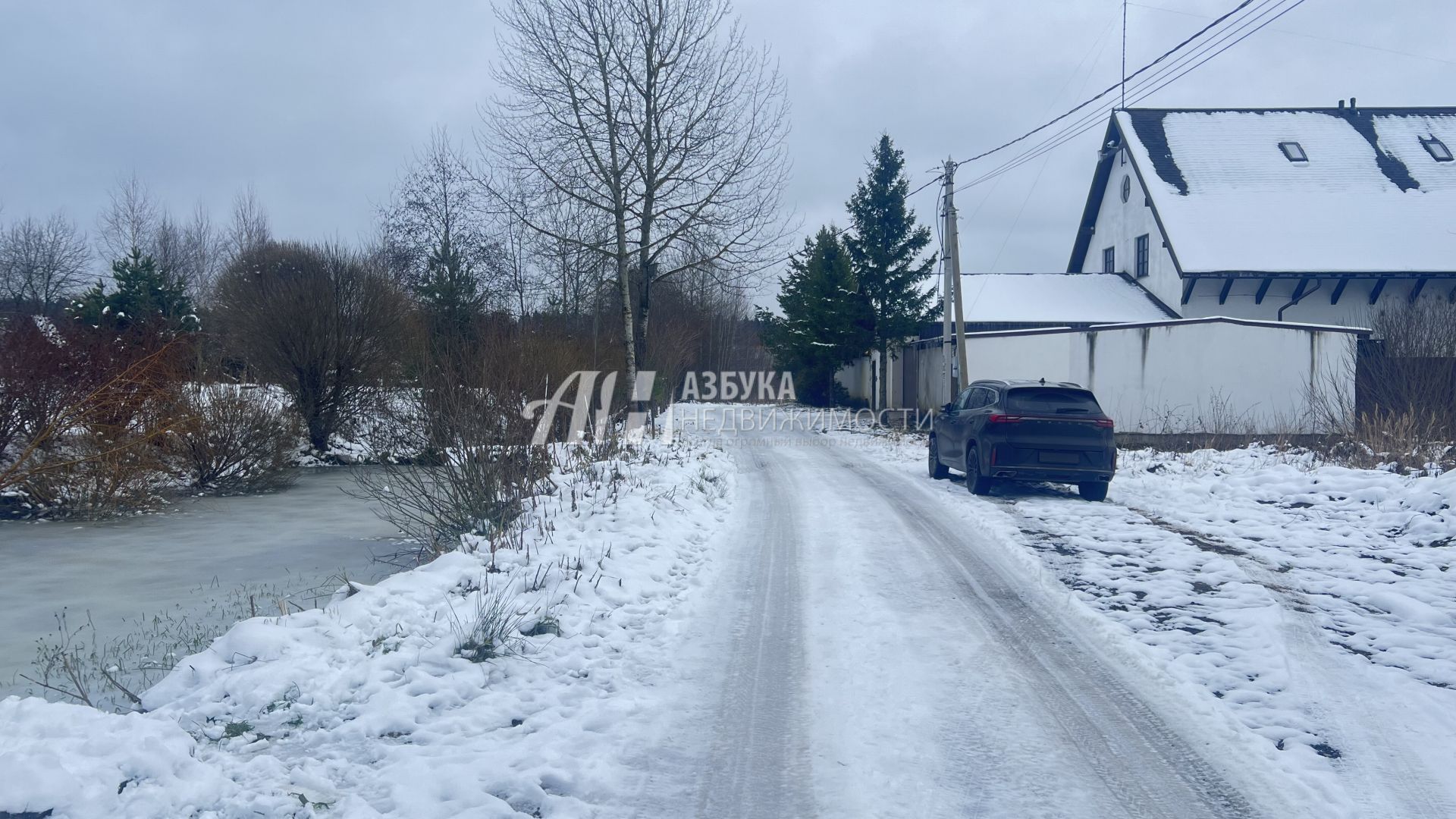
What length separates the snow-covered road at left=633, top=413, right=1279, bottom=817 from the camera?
3916mm

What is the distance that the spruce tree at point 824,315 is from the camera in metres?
33.0

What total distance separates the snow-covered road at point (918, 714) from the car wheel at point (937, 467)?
6.87 m

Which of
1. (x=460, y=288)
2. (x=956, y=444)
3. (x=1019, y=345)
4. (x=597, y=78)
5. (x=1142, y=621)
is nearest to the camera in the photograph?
(x=1142, y=621)

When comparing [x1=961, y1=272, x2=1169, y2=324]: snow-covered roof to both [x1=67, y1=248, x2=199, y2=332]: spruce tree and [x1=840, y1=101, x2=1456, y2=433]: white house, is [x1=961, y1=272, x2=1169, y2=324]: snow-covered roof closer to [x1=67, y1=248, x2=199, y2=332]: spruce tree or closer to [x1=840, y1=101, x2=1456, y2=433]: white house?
[x1=840, y1=101, x2=1456, y2=433]: white house

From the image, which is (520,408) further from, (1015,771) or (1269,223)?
(1269,223)

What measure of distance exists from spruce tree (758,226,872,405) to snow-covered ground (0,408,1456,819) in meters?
24.1

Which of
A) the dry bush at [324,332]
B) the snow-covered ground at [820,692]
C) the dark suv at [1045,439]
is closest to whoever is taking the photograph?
the snow-covered ground at [820,692]

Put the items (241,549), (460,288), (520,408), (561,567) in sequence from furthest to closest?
(460,288), (241,549), (520,408), (561,567)

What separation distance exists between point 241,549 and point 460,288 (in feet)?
54.9

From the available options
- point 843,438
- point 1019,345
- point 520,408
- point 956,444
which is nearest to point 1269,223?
point 1019,345

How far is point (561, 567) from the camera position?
7289mm

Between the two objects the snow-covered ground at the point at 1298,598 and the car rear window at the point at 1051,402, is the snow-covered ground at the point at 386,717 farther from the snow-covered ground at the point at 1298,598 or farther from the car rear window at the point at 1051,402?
the car rear window at the point at 1051,402

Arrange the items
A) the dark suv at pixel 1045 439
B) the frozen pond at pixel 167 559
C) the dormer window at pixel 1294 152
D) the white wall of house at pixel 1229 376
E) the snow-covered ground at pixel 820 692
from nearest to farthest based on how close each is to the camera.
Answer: the snow-covered ground at pixel 820 692
the frozen pond at pixel 167 559
the dark suv at pixel 1045 439
the white wall of house at pixel 1229 376
the dormer window at pixel 1294 152

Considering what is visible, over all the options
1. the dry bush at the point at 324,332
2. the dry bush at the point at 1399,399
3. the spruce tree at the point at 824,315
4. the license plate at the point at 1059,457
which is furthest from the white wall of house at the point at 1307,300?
the dry bush at the point at 324,332
